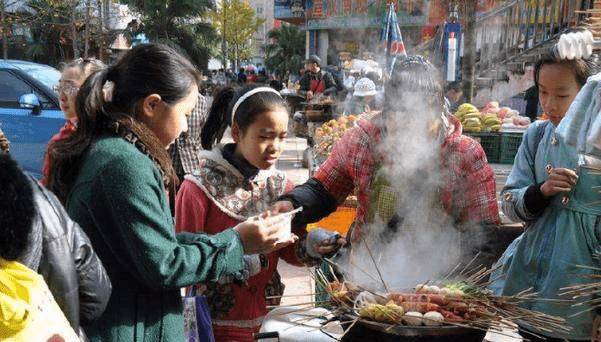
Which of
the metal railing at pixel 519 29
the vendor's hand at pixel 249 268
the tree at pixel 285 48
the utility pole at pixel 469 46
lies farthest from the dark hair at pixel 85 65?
the tree at pixel 285 48

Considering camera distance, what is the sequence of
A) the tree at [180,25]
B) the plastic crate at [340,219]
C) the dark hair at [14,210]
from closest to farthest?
the dark hair at [14,210], the plastic crate at [340,219], the tree at [180,25]

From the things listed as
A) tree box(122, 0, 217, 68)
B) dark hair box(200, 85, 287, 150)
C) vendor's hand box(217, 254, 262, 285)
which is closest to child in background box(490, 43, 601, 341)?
vendor's hand box(217, 254, 262, 285)

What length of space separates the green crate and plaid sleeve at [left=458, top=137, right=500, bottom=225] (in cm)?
341

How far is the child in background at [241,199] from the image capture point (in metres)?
2.40

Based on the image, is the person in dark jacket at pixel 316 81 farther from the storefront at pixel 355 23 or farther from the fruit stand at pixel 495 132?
the storefront at pixel 355 23

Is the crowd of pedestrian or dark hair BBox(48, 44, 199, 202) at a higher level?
dark hair BBox(48, 44, 199, 202)

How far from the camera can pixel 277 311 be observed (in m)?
2.37

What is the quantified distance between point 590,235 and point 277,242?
3.74ft

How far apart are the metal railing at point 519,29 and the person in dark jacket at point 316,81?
3148mm

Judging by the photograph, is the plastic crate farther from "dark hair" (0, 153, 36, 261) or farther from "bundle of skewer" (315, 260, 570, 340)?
"dark hair" (0, 153, 36, 261)

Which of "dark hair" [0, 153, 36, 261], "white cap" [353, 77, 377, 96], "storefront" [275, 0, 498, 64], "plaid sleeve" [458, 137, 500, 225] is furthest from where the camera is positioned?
"storefront" [275, 0, 498, 64]

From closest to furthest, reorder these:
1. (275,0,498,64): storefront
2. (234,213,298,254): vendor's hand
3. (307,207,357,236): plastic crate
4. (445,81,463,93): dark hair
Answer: (234,213,298,254): vendor's hand, (307,207,357,236): plastic crate, (445,81,463,93): dark hair, (275,0,498,64): storefront

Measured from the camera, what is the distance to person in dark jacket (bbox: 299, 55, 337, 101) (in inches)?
465

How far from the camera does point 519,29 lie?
1091 centimetres
